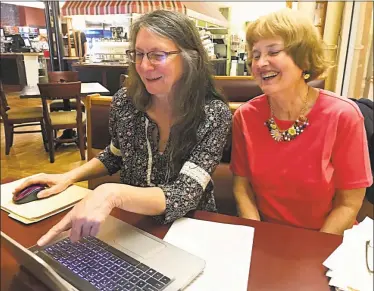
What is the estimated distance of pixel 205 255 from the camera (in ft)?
1.77

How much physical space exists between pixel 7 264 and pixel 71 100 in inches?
14.5

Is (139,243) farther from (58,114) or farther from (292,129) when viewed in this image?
(292,129)

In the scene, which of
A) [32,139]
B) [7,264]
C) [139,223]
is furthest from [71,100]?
[7,264]

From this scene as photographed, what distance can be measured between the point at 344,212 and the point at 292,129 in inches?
9.2

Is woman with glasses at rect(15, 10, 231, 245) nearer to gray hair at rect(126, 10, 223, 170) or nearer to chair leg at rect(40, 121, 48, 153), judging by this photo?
gray hair at rect(126, 10, 223, 170)

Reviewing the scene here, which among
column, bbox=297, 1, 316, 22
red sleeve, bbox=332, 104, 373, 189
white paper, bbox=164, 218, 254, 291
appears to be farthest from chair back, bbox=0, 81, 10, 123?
column, bbox=297, 1, 316, 22

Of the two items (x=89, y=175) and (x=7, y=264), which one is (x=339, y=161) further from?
(x=7, y=264)

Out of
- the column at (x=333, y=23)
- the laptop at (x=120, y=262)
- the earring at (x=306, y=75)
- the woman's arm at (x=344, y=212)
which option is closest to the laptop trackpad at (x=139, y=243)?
the laptop at (x=120, y=262)

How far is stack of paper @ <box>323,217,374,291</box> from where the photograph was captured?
430mm

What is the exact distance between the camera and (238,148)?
2.83ft

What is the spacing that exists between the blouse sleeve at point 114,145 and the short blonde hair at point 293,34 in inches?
14.0

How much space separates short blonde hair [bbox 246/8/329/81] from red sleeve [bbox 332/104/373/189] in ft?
0.52

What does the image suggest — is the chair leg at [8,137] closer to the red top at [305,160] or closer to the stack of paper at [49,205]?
the stack of paper at [49,205]

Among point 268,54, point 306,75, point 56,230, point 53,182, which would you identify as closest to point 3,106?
point 56,230
